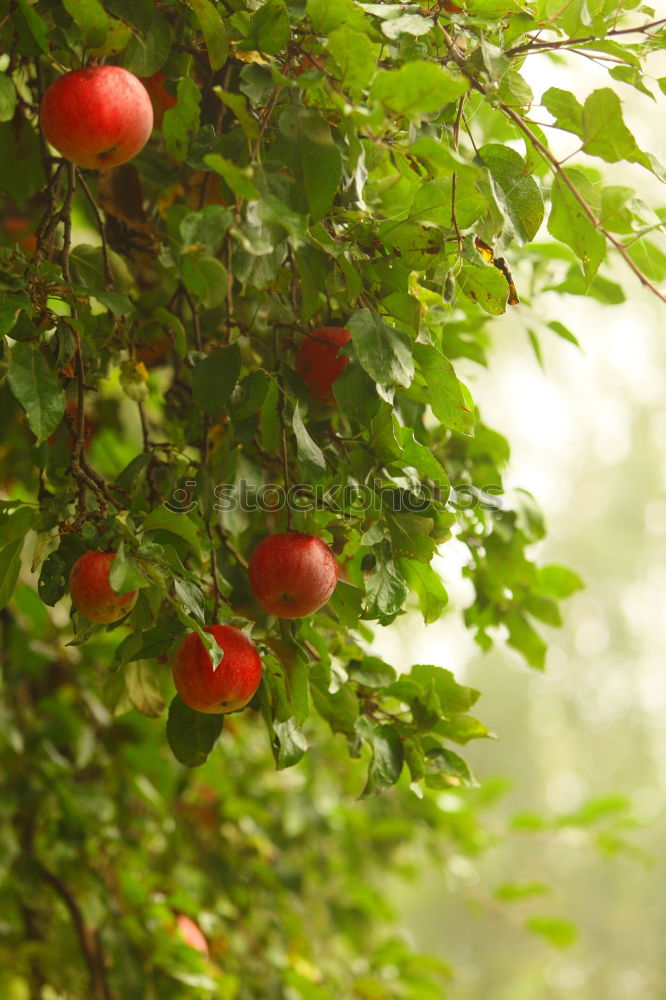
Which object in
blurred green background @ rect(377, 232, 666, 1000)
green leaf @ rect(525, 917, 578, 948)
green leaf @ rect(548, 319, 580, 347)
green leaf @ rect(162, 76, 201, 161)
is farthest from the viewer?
blurred green background @ rect(377, 232, 666, 1000)

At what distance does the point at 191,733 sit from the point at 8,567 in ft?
0.67

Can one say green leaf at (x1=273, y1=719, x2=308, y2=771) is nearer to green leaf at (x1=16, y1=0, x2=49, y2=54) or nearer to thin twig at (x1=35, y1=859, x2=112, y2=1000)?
green leaf at (x1=16, y1=0, x2=49, y2=54)

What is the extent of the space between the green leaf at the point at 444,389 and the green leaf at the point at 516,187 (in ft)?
0.35

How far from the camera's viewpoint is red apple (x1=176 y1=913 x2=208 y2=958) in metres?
1.31

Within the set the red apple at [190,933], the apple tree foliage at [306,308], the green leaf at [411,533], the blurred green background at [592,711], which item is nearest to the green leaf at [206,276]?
the apple tree foliage at [306,308]

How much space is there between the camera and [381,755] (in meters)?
0.80

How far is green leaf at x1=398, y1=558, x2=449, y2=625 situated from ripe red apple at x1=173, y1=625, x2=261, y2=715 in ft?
0.46

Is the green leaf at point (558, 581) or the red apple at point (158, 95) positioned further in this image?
the green leaf at point (558, 581)

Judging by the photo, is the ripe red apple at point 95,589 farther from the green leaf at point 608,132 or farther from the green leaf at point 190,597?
the green leaf at point 608,132

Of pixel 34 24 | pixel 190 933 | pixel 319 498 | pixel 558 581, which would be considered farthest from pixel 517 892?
pixel 34 24

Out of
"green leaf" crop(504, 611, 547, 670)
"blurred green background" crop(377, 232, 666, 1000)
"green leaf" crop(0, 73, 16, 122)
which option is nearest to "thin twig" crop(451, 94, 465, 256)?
"green leaf" crop(0, 73, 16, 122)

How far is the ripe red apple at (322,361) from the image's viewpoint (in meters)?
0.76

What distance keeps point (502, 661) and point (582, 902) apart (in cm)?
214

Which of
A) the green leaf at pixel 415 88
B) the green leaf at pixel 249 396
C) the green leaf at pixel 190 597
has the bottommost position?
the green leaf at pixel 190 597
